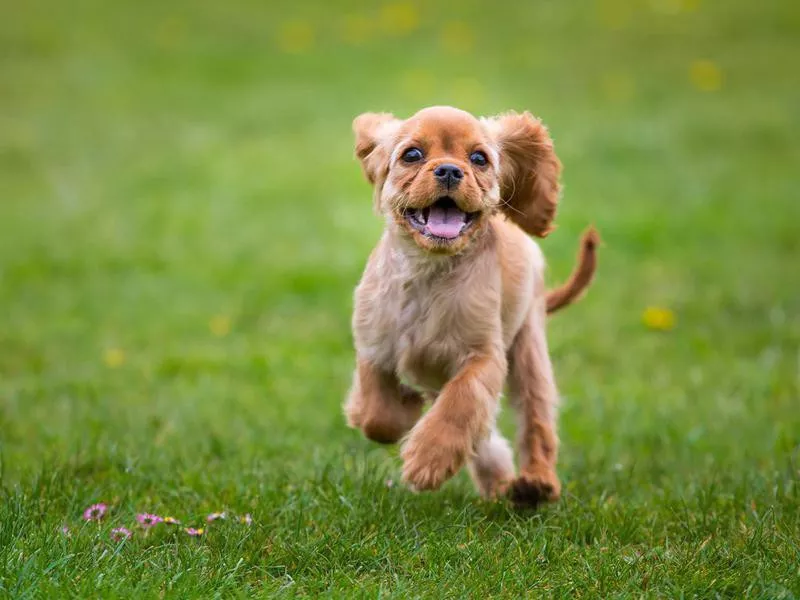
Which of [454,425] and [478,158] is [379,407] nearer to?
[454,425]

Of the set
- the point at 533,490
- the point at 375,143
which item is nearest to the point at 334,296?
the point at 375,143

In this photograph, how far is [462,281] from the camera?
4.04 meters

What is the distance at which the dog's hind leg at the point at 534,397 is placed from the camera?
446 cm

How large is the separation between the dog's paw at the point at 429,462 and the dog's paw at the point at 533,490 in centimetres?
48

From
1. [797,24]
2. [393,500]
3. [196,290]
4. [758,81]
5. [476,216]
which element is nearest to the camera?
[476,216]

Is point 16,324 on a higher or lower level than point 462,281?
lower

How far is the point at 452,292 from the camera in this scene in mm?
4027

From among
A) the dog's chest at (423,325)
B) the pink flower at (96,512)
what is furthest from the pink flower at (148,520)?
the dog's chest at (423,325)

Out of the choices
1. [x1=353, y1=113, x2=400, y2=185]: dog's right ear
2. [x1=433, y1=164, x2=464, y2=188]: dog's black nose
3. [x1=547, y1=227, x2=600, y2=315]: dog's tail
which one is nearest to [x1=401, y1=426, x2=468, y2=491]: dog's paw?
[x1=433, y1=164, x2=464, y2=188]: dog's black nose

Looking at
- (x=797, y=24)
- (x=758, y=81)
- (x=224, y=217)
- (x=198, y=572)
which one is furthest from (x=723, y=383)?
(x=797, y=24)

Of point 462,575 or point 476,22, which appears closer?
point 462,575

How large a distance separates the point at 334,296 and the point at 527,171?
440 centimetres

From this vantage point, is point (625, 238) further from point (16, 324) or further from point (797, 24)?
point (797, 24)

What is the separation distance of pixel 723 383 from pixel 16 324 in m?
4.42
